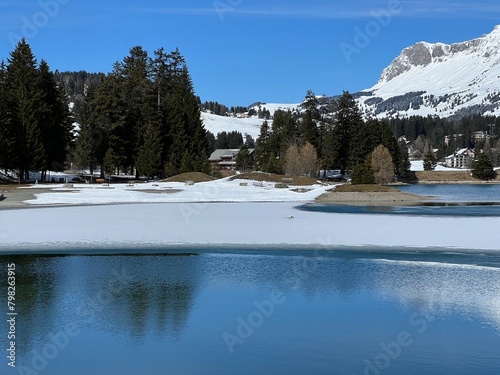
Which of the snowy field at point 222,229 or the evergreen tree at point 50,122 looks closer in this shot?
the snowy field at point 222,229

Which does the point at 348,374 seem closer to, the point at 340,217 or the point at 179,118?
the point at 340,217

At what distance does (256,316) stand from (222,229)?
52.8 feet

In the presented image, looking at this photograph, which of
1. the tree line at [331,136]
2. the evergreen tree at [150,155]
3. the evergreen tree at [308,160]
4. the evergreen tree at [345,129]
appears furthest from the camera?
the evergreen tree at [345,129]

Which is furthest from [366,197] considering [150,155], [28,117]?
[28,117]

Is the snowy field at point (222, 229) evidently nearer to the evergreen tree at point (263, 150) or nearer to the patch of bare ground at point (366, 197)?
the patch of bare ground at point (366, 197)

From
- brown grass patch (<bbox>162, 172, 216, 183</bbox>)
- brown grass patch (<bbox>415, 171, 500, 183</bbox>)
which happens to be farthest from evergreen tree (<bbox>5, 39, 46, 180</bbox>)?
brown grass patch (<bbox>415, 171, 500, 183</bbox>)

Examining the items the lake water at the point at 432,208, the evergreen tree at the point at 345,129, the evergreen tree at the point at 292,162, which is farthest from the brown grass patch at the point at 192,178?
the evergreen tree at the point at 345,129

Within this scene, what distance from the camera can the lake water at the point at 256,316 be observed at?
39.7 feet

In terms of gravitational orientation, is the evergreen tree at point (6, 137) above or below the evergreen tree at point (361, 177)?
above

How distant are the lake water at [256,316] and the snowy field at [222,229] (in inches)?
134

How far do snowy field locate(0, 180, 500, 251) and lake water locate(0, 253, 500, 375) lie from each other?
134 inches

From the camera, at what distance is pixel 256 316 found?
50.6ft

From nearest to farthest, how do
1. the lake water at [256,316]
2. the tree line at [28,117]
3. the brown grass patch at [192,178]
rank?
the lake water at [256,316], the tree line at [28,117], the brown grass patch at [192,178]

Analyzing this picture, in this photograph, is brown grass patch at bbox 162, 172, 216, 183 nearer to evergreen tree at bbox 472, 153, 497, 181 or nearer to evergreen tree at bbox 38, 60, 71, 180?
evergreen tree at bbox 38, 60, 71, 180
